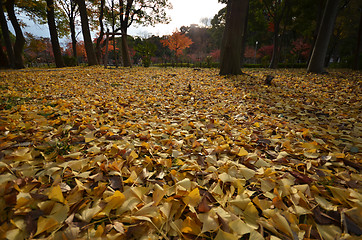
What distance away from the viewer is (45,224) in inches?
30.3

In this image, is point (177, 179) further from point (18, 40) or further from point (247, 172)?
point (18, 40)

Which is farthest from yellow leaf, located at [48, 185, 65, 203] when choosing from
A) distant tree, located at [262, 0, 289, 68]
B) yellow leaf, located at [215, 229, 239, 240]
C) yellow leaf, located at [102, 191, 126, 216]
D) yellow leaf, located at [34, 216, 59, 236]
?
distant tree, located at [262, 0, 289, 68]

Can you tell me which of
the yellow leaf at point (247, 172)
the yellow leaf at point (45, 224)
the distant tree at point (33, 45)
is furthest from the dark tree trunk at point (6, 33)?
the yellow leaf at point (247, 172)

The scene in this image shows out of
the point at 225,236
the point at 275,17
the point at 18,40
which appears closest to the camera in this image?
the point at 225,236

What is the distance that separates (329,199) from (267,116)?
5.82 feet

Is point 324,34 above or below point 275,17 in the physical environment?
below

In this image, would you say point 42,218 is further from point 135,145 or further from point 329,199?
point 329,199

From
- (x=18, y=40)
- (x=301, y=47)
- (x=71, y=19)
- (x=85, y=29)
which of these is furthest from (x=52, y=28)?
(x=301, y=47)

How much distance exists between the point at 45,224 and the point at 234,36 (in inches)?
307

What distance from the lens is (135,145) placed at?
1.61 meters

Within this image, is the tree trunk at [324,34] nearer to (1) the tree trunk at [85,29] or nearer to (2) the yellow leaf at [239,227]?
(2) the yellow leaf at [239,227]

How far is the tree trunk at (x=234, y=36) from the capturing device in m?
6.61

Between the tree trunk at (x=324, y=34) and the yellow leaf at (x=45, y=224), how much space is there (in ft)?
32.6

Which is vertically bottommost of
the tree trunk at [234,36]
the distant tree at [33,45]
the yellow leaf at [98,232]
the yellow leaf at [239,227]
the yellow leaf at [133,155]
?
the yellow leaf at [239,227]
